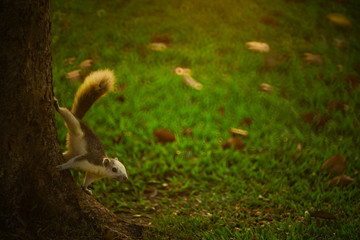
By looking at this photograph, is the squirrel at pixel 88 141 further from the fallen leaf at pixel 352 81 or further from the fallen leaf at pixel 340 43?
the fallen leaf at pixel 340 43

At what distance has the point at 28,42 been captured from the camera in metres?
1.78

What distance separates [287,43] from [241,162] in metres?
2.53

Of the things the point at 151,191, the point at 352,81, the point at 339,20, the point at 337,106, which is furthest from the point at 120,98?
the point at 339,20

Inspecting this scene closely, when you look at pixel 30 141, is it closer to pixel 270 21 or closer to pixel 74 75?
pixel 74 75

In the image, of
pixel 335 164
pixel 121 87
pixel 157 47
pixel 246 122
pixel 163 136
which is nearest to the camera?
pixel 335 164

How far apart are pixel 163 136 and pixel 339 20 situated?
152 inches

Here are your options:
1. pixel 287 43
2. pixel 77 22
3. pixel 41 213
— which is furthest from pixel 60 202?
pixel 287 43

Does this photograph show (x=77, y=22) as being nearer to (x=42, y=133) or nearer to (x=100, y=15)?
(x=100, y=15)

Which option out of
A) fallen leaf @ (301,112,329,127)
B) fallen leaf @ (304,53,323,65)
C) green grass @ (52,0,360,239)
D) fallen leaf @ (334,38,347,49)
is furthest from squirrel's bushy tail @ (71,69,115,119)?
fallen leaf @ (334,38,347,49)

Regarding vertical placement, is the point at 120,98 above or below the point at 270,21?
below

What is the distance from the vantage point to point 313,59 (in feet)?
15.7

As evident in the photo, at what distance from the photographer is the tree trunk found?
1747 mm

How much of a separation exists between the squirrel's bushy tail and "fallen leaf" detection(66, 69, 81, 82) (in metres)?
1.41

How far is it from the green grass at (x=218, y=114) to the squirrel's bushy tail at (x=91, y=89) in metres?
0.71
